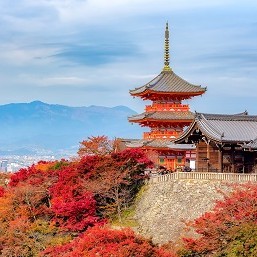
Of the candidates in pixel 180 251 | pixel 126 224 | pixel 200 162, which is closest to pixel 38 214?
pixel 126 224

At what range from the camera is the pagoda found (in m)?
44.9

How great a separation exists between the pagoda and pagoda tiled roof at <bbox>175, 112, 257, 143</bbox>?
8.40m

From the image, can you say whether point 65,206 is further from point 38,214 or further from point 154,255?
point 154,255

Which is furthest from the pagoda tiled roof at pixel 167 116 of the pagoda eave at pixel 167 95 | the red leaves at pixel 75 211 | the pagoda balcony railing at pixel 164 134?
the red leaves at pixel 75 211

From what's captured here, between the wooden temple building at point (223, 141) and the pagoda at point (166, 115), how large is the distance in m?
8.25

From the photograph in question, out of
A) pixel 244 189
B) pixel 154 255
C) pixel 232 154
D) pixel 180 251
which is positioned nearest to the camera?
pixel 154 255

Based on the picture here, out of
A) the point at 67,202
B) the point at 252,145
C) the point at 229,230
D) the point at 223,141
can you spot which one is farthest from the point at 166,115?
the point at 229,230

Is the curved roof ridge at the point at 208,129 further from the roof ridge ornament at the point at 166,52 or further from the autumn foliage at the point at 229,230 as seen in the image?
the roof ridge ornament at the point at 166,52

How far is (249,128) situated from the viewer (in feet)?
115

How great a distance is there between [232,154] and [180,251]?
9.80 metres

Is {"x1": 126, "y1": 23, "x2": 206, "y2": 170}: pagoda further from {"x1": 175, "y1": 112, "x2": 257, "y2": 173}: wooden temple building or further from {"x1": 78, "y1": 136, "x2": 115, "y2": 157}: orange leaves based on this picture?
{"x1": 175, "y1": 112, "x2": 257, "y2": 173}: wooden temple building

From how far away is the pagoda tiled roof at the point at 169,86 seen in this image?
1816 inches

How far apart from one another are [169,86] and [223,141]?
1480cm

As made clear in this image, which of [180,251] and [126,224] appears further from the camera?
[126,224]
